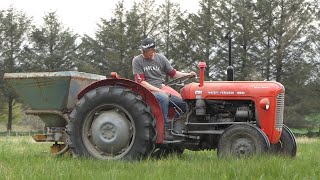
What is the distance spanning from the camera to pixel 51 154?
280 inches

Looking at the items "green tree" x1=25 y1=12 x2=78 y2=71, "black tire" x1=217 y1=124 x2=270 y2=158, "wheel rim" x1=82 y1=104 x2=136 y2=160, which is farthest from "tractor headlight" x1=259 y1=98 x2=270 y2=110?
"green tree" x1=25 y1=12 x2=78 y2=71

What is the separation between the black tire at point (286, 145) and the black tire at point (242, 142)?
99 cm

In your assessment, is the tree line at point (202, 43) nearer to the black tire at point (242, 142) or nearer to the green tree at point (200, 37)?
the green tree at point (200, 37)

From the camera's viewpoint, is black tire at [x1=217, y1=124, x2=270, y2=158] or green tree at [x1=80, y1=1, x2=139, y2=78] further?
green tree at [x1=80, y1=1, x2=139, y2=78]

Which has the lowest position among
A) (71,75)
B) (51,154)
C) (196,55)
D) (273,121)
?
(51,154)

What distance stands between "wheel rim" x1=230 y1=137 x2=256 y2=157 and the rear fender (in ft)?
3.20

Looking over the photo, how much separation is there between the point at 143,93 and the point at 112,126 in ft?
2.07

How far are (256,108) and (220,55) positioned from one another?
27.7 m

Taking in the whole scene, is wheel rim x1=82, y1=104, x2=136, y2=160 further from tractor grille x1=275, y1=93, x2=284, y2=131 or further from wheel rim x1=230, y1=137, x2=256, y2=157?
tractor grille x1=275, y1=93, x2=284, y2=131

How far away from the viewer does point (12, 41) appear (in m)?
36.8

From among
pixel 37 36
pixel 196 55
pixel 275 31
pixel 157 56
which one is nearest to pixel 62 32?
pixel 37 36

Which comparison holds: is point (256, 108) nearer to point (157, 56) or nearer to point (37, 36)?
point (157, 56)

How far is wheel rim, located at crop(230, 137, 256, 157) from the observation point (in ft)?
21.0

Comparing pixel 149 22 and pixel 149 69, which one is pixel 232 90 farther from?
pixel 149 22
